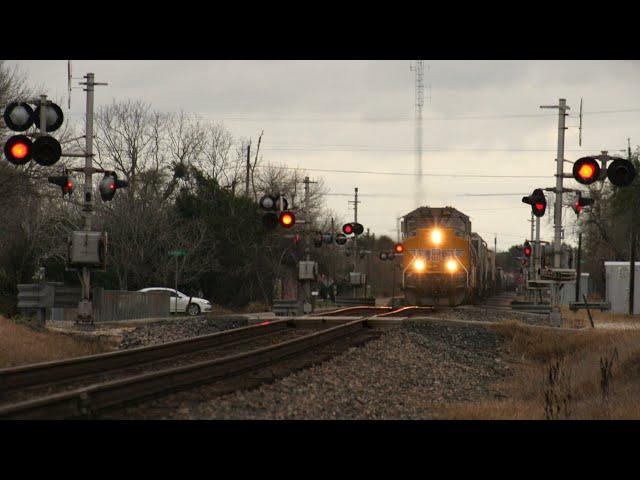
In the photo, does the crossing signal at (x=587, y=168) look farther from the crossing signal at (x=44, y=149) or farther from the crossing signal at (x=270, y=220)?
the crossing signal at (x=44, y=149)

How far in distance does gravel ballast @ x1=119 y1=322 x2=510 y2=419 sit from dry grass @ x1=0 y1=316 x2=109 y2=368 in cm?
553

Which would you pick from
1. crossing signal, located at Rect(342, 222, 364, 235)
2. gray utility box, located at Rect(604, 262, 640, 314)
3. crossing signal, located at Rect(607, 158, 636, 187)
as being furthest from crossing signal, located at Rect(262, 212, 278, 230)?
gray utility box, located at Rect(604, 262, 640, 314)

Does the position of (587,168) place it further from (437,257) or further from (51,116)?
(437,257)

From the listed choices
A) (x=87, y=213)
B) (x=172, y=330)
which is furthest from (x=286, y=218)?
(x=87, y=213)

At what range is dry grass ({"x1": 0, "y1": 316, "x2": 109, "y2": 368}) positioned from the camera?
56.9ft

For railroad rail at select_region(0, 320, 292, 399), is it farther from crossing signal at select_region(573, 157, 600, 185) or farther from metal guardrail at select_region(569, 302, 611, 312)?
metal guardrail at select_region(569, 302, 611, 312)

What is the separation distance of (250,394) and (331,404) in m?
1.04

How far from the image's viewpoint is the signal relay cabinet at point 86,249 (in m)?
23.9

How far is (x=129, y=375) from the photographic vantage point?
47.5ft

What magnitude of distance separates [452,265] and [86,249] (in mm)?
16339

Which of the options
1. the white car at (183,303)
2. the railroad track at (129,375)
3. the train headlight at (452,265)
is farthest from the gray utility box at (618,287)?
the railroad track at (129,375)

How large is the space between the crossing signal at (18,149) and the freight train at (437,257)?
2118cm
